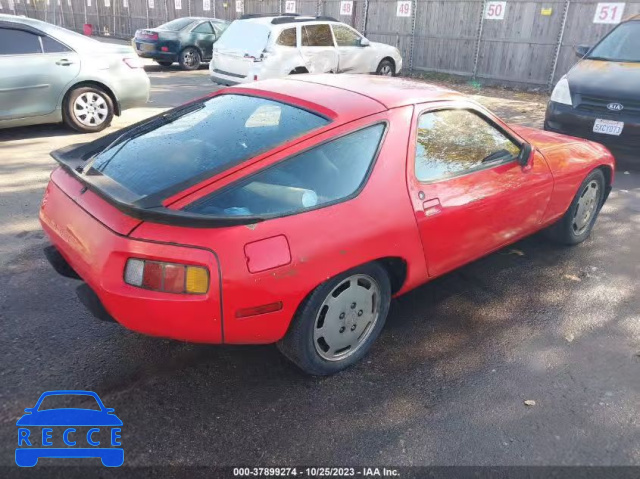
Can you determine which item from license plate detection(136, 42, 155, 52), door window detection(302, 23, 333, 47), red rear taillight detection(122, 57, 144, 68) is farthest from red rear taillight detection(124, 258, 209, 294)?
license plate detection(136, 42, 155, 52)

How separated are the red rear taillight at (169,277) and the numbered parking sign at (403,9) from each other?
16049 mm

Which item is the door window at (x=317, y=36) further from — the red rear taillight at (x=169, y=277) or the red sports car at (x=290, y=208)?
the red rear taillight at (x=169, y=277)

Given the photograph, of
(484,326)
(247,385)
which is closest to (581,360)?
(484,326)

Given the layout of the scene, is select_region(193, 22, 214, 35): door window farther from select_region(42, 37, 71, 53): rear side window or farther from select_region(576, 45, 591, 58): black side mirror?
select_region(576, 45, 591, 58): black side mirror

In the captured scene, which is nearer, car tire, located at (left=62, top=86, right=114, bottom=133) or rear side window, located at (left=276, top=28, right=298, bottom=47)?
car tire, located at (left=62, top=86, right=114, bottom=133)

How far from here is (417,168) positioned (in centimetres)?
306

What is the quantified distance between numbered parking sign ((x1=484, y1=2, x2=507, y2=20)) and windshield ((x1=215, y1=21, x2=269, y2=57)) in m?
7.41

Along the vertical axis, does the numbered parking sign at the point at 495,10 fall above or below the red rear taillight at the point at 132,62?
above

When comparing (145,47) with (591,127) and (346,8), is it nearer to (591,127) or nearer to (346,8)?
(346,8)

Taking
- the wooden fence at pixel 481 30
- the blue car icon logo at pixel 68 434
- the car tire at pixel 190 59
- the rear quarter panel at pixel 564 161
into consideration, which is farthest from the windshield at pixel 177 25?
the blue car icon logo at pixel 68 434

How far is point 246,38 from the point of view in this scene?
10312 mm

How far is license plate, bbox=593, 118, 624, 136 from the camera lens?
6805mm

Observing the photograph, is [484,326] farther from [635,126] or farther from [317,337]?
[635,126]

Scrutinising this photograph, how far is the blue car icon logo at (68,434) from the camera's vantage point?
235 centimetres
